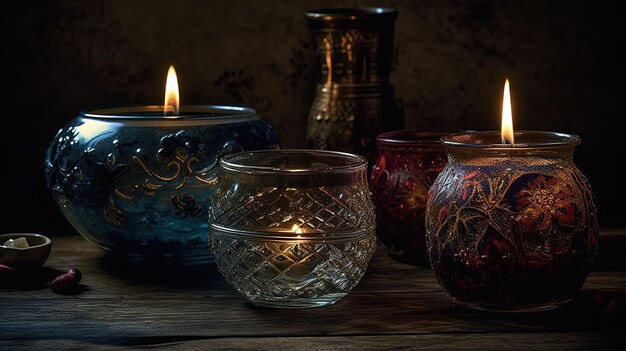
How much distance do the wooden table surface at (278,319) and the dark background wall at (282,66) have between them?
0.43 meters

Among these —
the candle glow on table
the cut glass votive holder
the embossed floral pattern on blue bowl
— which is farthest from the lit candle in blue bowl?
the candle glow on table

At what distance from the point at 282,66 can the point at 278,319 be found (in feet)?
2.28

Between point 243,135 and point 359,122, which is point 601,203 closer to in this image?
point 359,122

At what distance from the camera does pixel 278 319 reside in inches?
42.2

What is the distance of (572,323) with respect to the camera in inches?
41.1

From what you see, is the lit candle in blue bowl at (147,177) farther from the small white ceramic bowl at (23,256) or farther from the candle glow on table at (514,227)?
the candle glow on table at (514,227)

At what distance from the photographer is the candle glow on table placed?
40.5 inches

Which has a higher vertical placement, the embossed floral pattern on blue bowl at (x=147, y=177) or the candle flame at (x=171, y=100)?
the candle flame at (x=171, y=100)

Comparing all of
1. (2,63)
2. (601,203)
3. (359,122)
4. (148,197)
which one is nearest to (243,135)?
(148,197)

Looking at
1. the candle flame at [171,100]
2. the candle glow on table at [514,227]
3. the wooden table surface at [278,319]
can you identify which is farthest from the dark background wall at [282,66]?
the candle glow on table at [514,227]

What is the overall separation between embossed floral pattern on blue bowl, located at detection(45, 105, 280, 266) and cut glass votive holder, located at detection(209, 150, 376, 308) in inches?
5.1

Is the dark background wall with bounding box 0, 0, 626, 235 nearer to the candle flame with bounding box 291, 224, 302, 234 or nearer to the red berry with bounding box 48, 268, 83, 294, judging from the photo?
the red berry with bounding box 48, 268, 83, 294

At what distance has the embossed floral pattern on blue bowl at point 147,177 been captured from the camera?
4.02ft

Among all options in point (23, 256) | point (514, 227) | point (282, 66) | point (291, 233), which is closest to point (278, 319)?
point (291, 233)
